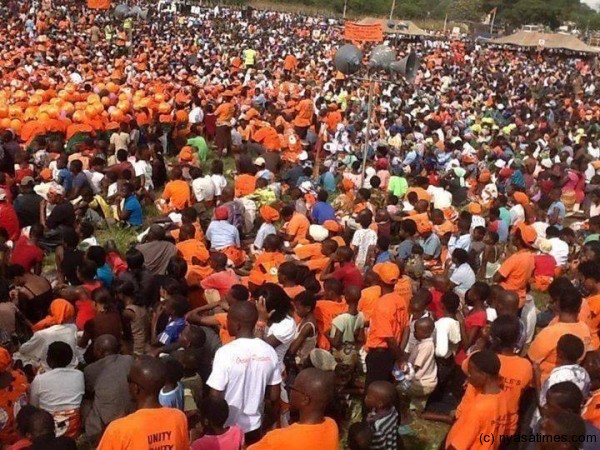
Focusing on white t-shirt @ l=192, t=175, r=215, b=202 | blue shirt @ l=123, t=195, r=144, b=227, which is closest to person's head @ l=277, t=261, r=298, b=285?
blue shirt @ l=123, t=195, r=144, b=227

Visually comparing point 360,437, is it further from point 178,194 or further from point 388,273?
point 178,194

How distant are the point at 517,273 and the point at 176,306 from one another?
12.0ft

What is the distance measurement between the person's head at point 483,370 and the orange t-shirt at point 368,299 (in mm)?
2024

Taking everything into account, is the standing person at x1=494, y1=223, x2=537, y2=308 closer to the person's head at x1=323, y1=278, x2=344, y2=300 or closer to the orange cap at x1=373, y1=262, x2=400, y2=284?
the orange cap at x1=373, y1=262, x2=400, y2=284

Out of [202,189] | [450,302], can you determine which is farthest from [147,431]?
[202,189]

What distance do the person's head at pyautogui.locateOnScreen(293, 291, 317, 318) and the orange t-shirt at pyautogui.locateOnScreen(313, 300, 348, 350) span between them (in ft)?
1.01

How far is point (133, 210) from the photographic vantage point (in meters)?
10.1

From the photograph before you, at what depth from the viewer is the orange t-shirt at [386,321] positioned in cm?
561

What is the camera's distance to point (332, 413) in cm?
593

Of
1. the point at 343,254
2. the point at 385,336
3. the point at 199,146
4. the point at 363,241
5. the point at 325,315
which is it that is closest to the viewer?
the point at 385,336

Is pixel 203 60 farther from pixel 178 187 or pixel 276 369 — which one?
pixel 276 369

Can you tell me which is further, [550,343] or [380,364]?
[380,364]

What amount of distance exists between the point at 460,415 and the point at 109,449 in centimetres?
215

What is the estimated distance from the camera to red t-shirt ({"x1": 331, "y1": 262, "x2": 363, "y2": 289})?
7.00m
